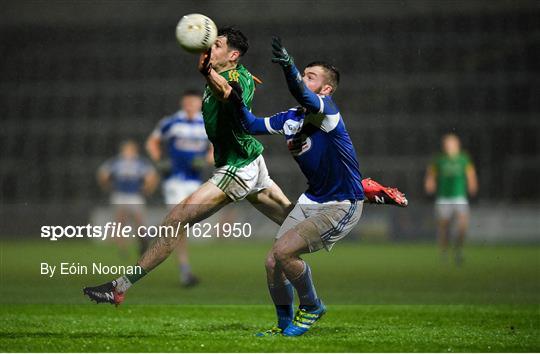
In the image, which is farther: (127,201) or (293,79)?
(127,201)

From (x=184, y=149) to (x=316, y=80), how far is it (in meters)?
5.59

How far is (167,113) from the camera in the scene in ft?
73.0

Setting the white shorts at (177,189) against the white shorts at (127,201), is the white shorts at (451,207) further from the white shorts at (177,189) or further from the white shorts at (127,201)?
the white shorts at (177,189)

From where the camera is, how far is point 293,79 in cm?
633

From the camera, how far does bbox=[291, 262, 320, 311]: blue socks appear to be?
7031mm

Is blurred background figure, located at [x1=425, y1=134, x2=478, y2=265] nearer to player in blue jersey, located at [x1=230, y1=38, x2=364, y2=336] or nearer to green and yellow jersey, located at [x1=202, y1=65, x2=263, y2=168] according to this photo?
green and yellow jersey, located at [x1=202, y1=65, x2=263, y2=168]

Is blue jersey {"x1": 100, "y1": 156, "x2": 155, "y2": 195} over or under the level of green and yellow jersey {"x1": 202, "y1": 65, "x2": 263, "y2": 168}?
under

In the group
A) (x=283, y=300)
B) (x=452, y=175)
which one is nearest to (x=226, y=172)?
(x=283, y=300)

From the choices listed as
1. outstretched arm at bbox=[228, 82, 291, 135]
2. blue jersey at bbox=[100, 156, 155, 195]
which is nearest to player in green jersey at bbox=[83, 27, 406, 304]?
→ outstretched arm at bbox=[228, 82, 291, 135]

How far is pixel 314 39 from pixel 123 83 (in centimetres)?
514

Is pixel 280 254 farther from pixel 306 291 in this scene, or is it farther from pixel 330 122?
pixel 330 122

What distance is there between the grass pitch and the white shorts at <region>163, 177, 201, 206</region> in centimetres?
111

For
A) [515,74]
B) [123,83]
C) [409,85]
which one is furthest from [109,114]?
[515,74]

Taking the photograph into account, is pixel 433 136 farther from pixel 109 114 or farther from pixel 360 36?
pixel 109 114
